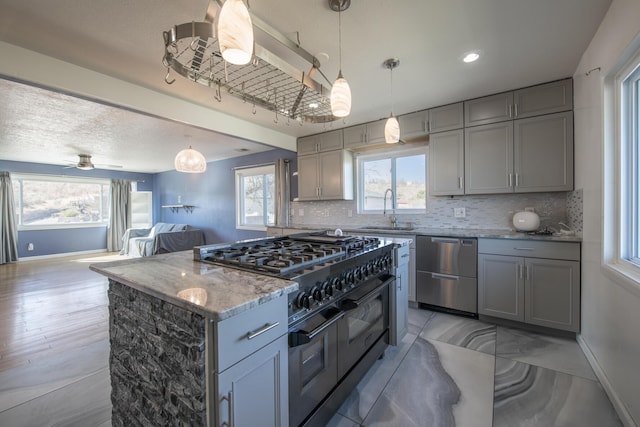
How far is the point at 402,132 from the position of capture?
352cm

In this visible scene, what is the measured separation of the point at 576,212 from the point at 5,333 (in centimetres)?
563

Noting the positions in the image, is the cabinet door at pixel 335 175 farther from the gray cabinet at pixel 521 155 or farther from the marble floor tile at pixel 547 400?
the marble floor tile at pixel 547 400

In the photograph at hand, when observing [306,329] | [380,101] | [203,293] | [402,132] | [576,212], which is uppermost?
[380,101]

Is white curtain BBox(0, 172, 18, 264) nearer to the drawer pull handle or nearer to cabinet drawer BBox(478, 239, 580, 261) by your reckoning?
the drawer pull handle

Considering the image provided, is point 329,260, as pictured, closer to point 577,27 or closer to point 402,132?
point 577,27

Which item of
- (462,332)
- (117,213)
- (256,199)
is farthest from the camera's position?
(117,213)

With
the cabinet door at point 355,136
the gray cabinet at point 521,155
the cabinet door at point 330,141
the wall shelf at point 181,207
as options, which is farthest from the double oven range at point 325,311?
the wall shelf at point 181,207

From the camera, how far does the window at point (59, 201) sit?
6570mm

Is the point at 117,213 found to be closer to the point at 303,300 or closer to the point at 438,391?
the point at 303,300

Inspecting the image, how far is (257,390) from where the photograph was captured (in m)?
0.99

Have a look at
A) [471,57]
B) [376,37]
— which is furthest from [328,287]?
[471,57]

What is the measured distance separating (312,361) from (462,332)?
1980 millimetres

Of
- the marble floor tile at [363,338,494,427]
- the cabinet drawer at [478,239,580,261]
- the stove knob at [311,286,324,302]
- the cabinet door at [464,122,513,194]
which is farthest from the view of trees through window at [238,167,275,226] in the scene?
the stove knob at [311,286,324,302]

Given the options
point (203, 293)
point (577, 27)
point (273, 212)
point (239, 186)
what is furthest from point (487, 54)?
point (239, 186)
